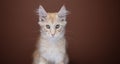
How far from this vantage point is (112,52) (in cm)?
182

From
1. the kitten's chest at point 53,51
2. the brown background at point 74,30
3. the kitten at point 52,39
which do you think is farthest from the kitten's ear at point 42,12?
the brown background at point 74,30

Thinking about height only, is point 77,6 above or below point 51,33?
above

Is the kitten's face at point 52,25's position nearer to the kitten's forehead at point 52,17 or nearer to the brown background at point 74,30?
the kitten's forehead at point 52,17

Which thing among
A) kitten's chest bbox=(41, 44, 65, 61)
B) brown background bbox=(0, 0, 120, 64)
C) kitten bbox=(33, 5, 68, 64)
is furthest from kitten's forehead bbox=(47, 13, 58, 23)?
brown background bbox=(0, 0, 120, 64)

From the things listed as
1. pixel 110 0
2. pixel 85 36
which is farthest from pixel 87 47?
pixel 110 0

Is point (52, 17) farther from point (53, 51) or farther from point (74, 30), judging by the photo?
point (74, 30)

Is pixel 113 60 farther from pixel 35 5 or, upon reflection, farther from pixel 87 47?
pixel 35 5

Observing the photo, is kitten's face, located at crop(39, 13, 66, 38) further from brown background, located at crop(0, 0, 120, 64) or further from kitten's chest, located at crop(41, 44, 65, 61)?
brown background, located at crop(0, 0, 120, 64)

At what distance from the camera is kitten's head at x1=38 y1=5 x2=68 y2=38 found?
1.40 m

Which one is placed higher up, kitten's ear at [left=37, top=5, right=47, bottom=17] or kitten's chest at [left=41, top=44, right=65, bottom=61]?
kitten's ear at [left=37, top=5, right=47, bottom=17]

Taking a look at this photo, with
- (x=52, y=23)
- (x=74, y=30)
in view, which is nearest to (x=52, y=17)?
(x=52, y=23)

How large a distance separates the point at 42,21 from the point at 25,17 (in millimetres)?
322

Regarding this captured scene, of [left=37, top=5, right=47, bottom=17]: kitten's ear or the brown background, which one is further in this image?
the brown background

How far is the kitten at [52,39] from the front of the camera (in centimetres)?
142
